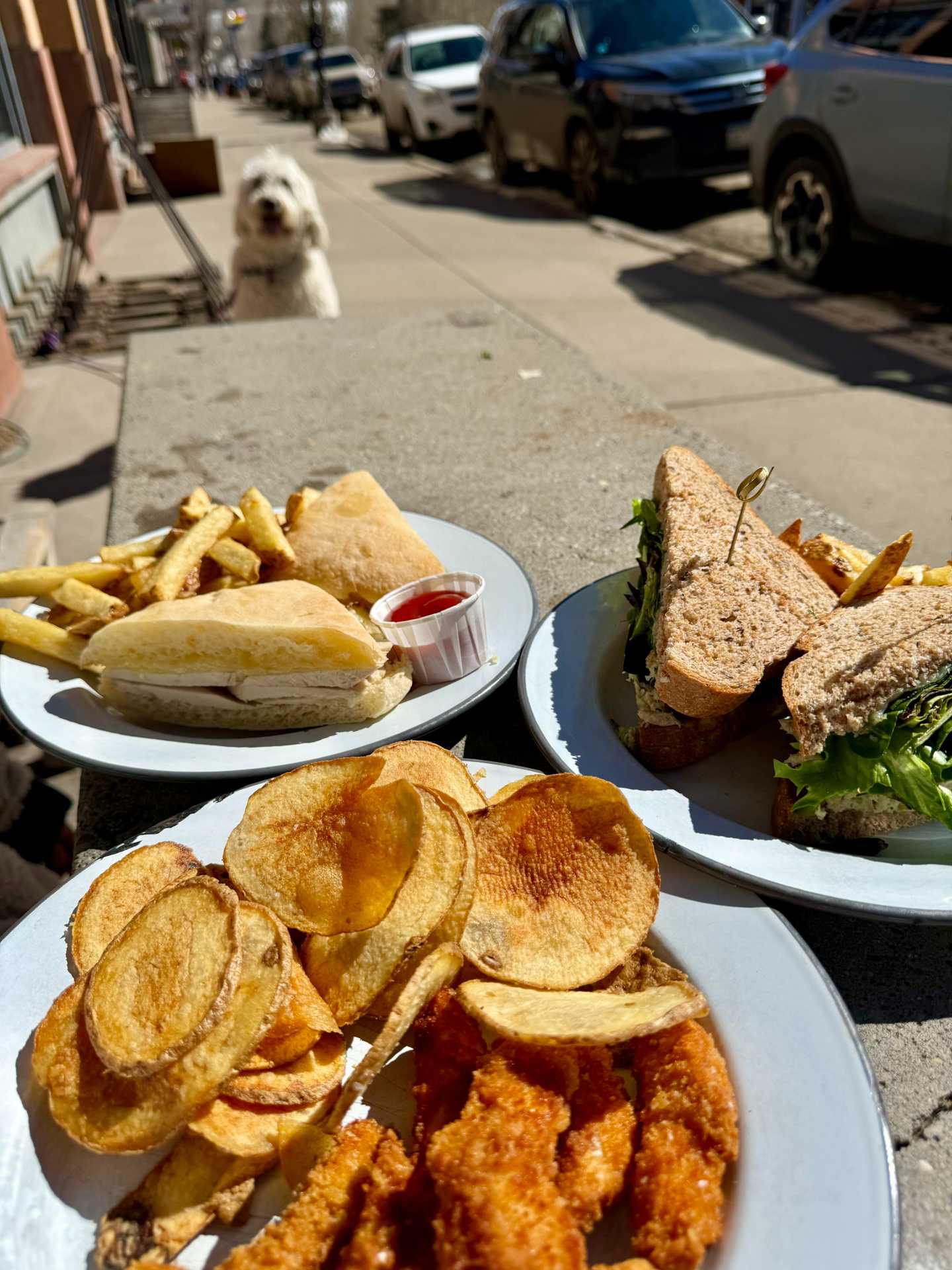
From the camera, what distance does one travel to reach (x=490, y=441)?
3.38 metres

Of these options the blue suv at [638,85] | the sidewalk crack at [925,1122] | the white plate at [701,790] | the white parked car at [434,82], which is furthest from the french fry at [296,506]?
the white parked car at [434,82]

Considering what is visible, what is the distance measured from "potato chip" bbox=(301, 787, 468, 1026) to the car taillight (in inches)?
341

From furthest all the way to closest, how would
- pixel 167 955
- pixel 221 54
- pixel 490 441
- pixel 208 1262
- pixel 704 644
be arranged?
1. pixel 221 54
2. pixel 490 441
3. pixel 704 644
4. pixel 167 955
5. pixel 208 1262

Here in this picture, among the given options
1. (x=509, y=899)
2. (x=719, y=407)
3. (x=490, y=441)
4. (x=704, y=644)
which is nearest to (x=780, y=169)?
(x=719, y=407)

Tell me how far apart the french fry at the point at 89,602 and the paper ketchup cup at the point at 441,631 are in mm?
532

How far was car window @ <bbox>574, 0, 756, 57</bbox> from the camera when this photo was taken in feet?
34.6

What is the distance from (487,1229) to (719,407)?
18.2ft

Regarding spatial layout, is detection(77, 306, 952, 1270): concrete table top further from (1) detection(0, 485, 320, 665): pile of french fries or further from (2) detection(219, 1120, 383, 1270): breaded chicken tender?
(2) detection(219, 1120, 383, 1270): breaded chicken tender

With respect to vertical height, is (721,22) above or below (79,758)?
above

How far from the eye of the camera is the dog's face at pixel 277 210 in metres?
5.73

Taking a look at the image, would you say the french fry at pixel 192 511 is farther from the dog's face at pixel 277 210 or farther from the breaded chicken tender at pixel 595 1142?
the dog's face at pixel 277 210

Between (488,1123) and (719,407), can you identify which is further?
(719,407)

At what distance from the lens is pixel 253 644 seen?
1.59m

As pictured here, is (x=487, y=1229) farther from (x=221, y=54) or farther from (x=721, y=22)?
(x=221, y=54)
